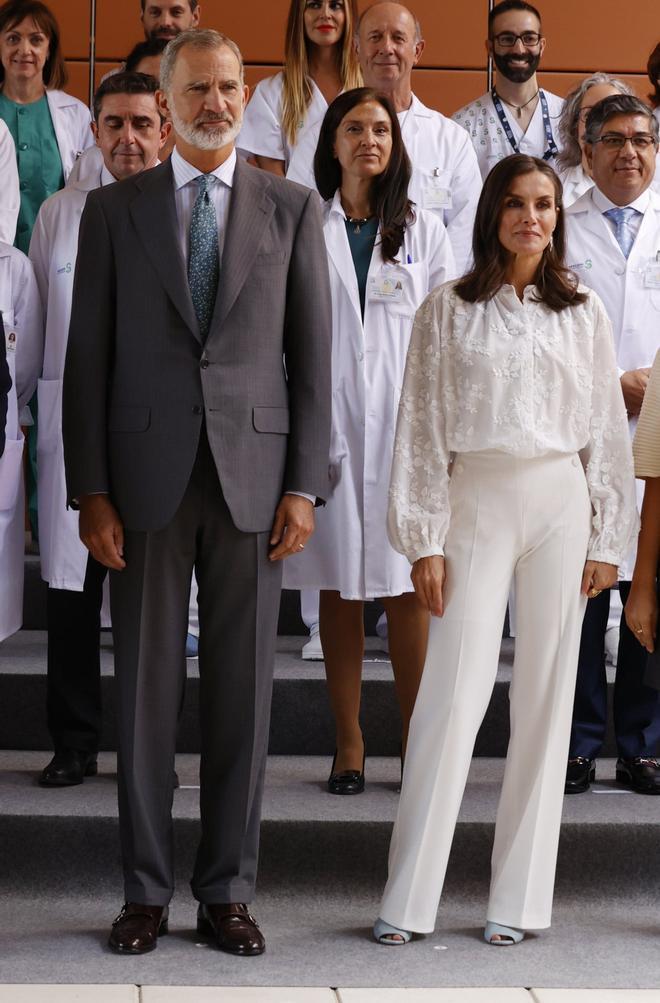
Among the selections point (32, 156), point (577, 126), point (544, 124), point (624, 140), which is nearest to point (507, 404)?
point (624, 140)

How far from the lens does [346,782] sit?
A: 335 centimetres

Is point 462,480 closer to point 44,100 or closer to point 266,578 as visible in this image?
point 266,578

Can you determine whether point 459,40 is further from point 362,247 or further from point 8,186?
point 362,247

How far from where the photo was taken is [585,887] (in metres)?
3.18

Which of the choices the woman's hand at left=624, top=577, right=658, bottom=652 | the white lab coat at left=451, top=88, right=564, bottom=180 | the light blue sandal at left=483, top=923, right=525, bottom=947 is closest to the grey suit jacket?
the woman's hand at left=624, top=577, right=658, bottom=652

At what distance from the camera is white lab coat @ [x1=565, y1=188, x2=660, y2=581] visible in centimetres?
362

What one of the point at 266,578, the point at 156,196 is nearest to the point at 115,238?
the point at 156,196

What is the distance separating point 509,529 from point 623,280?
1116 mm

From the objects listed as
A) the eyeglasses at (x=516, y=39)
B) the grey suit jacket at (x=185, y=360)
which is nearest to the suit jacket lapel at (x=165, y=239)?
the grey suit jacket at (x=185, y=360)

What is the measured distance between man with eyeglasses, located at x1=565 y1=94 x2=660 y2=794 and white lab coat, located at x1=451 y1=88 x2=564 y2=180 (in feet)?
3.43

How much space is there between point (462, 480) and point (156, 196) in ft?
2.64

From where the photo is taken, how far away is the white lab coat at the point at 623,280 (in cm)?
362

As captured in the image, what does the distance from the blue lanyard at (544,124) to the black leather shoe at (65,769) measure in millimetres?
2498

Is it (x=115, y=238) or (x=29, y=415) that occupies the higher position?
(x=115, y=238)
